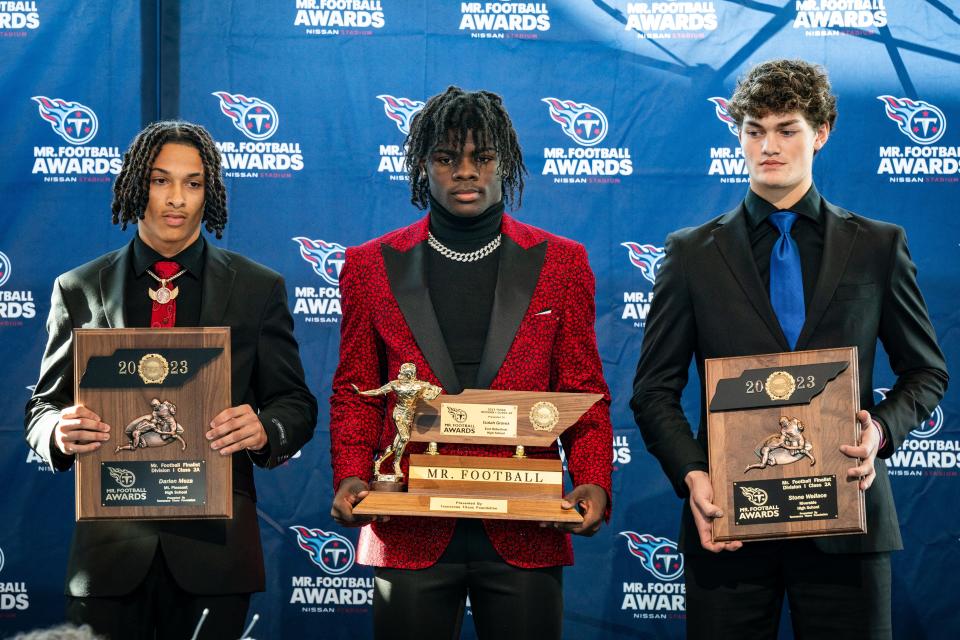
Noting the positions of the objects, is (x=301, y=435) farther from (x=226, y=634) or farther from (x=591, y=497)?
(x=591, y=497)

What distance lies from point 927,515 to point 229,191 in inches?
124

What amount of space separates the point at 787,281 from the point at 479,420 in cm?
81

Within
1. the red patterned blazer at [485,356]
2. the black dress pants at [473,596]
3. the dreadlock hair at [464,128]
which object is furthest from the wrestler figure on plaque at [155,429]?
the dreadlock hair at [464,128]

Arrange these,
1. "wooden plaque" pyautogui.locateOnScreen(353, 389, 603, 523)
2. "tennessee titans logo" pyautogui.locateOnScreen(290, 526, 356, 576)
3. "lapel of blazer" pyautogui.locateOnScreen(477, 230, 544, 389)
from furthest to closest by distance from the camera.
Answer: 1. "tennessee titans logo" pyautogui.locateOnScreen(290, 526, 356, 576)
2. "lapel of blazer" pyautogui.locateOnScreen(477, 230, 544, 389)
3. "wooden plaque" pyautogui.locateOnScreen(353, 389, 603, 523)

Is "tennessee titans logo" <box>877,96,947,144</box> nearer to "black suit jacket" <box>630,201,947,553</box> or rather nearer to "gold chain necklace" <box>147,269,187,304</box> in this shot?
"black suit jacket" <box>630,201,947,553</box>

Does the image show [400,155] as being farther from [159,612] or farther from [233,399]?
[159,612]

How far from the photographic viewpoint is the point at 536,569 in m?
2.47

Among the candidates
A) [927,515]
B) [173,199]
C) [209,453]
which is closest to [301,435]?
[209,453]

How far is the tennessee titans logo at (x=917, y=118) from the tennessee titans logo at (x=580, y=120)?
1.18 m

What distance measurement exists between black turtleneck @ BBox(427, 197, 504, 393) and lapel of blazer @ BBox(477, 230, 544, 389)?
34 millimetres

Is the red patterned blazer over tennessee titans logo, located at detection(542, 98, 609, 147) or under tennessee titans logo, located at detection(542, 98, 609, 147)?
under

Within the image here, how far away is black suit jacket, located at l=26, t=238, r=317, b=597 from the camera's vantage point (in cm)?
251

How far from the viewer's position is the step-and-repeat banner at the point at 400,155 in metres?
4.38

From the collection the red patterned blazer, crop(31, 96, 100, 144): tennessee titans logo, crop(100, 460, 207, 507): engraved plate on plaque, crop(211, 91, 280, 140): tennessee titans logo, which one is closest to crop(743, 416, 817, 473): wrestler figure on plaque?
the red patterned blazer
